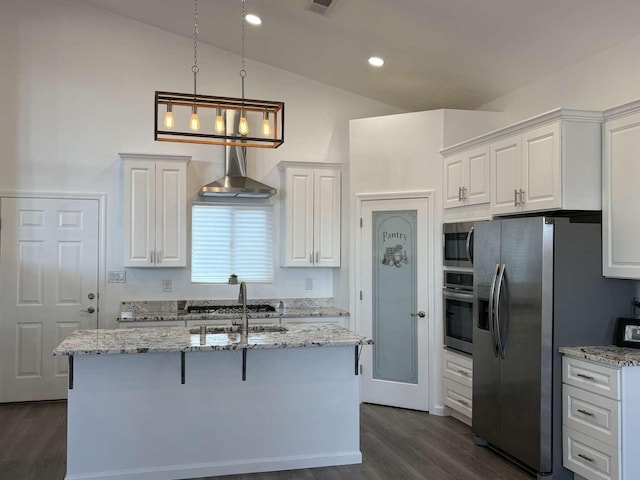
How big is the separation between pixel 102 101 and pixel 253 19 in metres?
1.84

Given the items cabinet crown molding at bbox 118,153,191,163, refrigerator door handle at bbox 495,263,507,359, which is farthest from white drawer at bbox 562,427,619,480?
cabinet crown molding at bbox 118,153,191,163

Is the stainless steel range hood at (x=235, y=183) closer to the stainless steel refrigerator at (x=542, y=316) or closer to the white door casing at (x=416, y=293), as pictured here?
the white door casing at (x=416, y=293)

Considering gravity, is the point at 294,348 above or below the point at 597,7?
below

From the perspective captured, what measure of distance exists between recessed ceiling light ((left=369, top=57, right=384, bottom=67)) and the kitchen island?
8.80 feet

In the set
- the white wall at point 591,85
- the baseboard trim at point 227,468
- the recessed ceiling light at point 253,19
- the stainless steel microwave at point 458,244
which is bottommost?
the baseboard trim at point 227,468

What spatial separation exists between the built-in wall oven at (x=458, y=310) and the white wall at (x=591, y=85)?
156 centimetres

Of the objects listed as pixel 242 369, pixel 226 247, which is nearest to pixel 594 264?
pixel 242 369

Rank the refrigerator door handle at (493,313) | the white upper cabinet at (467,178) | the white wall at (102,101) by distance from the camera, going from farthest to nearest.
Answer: the white wall at (102,101) < the white upper cabinet at (467,178) < the refrigerator door handle at (493,313)

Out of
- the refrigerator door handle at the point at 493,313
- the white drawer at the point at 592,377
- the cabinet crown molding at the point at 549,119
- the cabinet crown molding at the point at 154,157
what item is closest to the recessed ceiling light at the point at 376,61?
the cabinet crown molding at the point at 549,119

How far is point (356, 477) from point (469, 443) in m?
1.16

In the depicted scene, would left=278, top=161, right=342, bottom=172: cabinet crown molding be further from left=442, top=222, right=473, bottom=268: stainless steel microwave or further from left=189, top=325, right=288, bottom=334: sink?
left=189, top=325, right=288, bottom=334: sink

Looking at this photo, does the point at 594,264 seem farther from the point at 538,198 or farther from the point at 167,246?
the point at 167,246

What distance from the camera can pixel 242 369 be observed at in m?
3.82

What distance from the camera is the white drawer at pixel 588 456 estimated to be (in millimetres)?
3350
